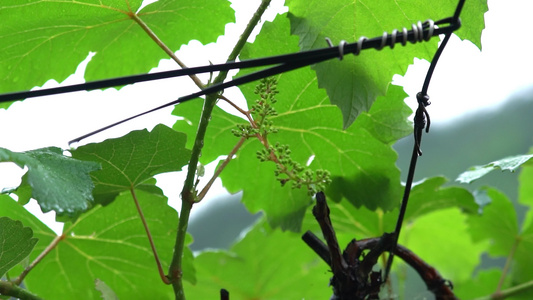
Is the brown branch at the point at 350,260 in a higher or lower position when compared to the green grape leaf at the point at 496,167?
lower

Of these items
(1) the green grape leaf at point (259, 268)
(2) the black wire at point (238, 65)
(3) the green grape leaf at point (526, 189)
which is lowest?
(2) the black wire at point (238, 65)

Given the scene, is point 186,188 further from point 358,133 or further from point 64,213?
point 358,133

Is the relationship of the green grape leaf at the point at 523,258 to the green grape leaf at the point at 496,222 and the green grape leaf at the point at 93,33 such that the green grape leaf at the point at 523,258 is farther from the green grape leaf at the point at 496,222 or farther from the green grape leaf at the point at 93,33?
the green grape leaf at the point at 93,33

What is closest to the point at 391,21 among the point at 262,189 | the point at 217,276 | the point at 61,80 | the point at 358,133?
the point at 358,133

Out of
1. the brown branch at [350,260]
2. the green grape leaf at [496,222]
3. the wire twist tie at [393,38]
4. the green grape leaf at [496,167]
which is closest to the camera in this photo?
the wire twist tie at [393,38]

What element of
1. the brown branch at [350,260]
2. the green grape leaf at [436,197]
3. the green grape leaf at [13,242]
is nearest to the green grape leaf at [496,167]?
the green grape leaf at [436,197]

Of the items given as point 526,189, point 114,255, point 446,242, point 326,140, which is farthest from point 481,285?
point 114,255
